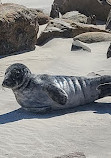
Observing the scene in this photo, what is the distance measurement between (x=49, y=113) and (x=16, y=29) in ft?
16.3

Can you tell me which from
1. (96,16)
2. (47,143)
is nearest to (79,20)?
(96,16)

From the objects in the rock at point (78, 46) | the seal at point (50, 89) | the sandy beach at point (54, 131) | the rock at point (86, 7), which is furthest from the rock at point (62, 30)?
the seal at point (50, 89)

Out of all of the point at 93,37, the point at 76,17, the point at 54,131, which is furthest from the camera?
the point at 76,17

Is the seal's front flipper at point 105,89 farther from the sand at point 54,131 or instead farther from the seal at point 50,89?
the sand at point 54,131

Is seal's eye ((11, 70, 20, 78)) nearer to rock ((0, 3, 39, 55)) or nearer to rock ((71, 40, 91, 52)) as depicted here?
rock ((0, 3, 39, 55))

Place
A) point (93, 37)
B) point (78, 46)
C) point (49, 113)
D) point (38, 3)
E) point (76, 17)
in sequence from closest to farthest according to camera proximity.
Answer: point (49, 113) < point (78, 46) < point (93, 37) < point (76, 17) < point (38, 3)

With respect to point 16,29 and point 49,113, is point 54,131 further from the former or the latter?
point 16,29

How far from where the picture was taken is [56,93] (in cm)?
671

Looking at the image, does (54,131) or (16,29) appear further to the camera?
(16,29)

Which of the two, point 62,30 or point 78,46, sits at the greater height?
point 78,46

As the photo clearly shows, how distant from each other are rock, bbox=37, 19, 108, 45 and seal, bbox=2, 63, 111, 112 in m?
5.58

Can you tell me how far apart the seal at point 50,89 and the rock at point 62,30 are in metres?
5.58

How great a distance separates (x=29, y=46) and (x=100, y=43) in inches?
75.5

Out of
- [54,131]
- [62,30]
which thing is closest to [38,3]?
[62,30]
